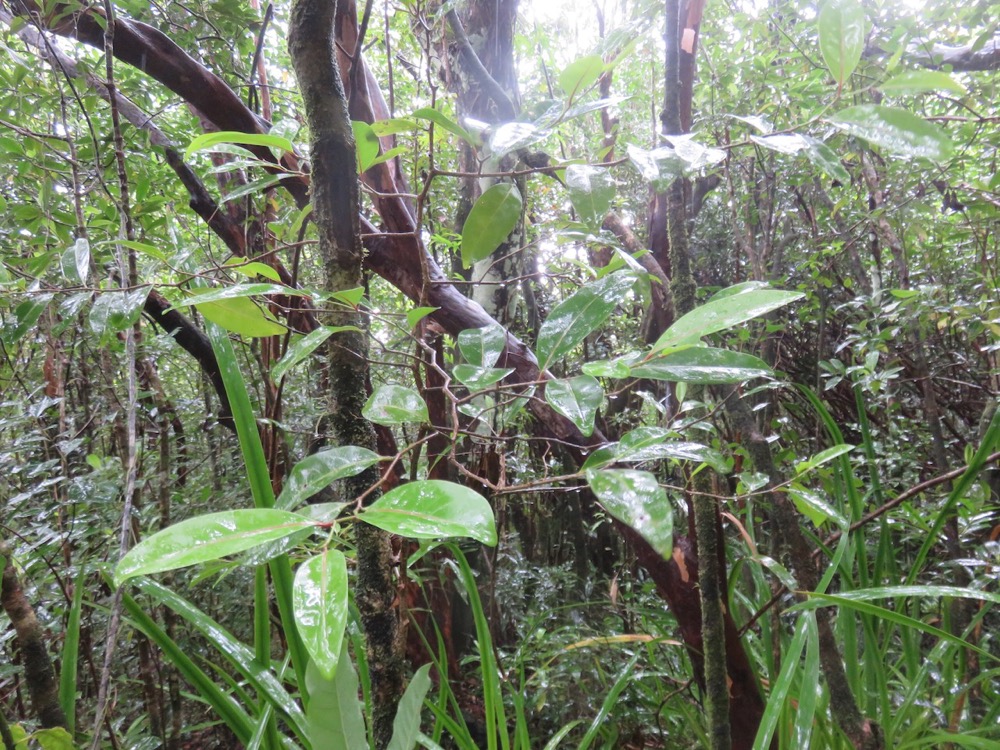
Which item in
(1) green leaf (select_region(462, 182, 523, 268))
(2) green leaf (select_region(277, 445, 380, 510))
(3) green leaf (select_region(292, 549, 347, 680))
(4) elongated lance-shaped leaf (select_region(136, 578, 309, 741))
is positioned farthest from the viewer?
(4) elongated lance-shaped leaf (select_region(136, 578, 309, 741))

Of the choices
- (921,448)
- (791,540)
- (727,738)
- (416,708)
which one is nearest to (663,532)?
(416,708)

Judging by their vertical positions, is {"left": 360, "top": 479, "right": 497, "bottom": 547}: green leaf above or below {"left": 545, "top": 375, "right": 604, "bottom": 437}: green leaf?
below

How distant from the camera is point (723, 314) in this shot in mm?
274

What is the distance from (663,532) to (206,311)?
33 cm

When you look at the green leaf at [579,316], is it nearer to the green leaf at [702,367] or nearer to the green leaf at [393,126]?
the green leaf at [702,367]

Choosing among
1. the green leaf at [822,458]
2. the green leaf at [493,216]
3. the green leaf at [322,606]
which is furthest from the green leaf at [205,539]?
the green leaf at [822,458]

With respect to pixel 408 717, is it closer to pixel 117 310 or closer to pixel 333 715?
pixel 333 715

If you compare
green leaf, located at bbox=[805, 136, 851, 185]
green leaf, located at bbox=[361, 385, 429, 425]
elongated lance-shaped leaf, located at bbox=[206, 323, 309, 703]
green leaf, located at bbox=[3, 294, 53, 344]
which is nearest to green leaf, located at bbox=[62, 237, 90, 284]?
green leaf, located at bbox=[3, 294, 53, 344]

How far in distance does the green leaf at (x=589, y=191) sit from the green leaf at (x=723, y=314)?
10cm

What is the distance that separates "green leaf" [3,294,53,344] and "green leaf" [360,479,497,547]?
592 millimetres

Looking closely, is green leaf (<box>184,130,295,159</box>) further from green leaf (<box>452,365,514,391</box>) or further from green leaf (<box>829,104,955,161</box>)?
green leaf (<box>829,104,955,161</box>)

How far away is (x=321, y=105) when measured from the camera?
328 mm

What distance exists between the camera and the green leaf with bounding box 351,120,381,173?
1.39 ft

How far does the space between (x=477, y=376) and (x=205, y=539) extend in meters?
0.18
